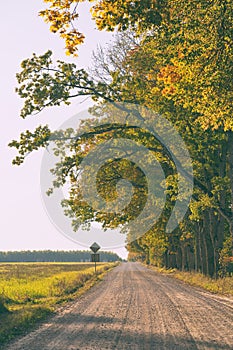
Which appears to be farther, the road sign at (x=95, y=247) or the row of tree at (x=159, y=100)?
the road sign at (x=95, y=247)

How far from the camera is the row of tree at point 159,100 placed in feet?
40.0

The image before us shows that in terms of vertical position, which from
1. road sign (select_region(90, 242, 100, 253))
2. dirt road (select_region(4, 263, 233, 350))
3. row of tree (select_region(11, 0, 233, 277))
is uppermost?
row of tree (select_region(11, 0, 233, 277))

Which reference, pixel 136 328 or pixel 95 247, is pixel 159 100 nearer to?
pixel 136 328

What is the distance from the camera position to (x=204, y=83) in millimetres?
13406

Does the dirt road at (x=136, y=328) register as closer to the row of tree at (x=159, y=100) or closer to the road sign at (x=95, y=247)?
the row of tree at (x=159, y=100)

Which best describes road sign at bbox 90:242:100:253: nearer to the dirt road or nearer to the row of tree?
the row of tree

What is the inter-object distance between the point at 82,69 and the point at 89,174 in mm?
7766

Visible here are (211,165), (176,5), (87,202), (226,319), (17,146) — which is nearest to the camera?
(176,5)

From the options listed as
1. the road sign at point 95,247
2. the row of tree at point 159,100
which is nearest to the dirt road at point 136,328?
the row of tree at point 159,100

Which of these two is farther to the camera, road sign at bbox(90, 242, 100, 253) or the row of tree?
road sign at bbox(90, 242, 100, 253)

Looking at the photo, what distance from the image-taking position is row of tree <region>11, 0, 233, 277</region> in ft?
40.0

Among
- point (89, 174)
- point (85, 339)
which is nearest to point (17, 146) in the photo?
point (89, 174)

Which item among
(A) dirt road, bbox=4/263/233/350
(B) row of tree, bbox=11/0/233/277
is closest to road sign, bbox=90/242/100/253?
(B) row of tree, bbox=11/0/233/277

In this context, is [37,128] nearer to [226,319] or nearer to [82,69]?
[82,69]
